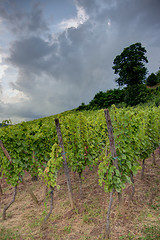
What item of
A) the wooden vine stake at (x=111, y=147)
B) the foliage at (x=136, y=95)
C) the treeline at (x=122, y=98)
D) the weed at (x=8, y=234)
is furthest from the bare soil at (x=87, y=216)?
the foliage at (x=136, y=95)

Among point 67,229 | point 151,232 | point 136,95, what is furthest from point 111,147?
point 136,95

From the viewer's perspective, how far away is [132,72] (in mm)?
30125

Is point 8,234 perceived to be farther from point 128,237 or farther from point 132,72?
point 132,72

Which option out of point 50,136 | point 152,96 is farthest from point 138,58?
point 50,136

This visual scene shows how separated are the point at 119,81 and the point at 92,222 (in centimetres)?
3075

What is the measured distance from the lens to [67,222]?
414cm

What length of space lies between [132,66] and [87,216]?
3065 cm

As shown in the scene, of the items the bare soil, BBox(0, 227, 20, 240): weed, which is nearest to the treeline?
the bare soil

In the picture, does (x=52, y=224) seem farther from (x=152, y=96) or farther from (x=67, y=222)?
(x=152, y=96)

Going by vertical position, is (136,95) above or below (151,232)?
above

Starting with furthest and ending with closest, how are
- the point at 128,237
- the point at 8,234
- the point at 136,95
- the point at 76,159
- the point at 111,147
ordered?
the point at 136,95, the point at 76,159, the point at 8,234, the point at 111,147, the point at 128,237

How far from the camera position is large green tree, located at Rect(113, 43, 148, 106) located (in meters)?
28.6

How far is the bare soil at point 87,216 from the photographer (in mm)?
3686

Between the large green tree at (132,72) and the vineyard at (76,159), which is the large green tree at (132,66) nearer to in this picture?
the large green tree at (132,72)
